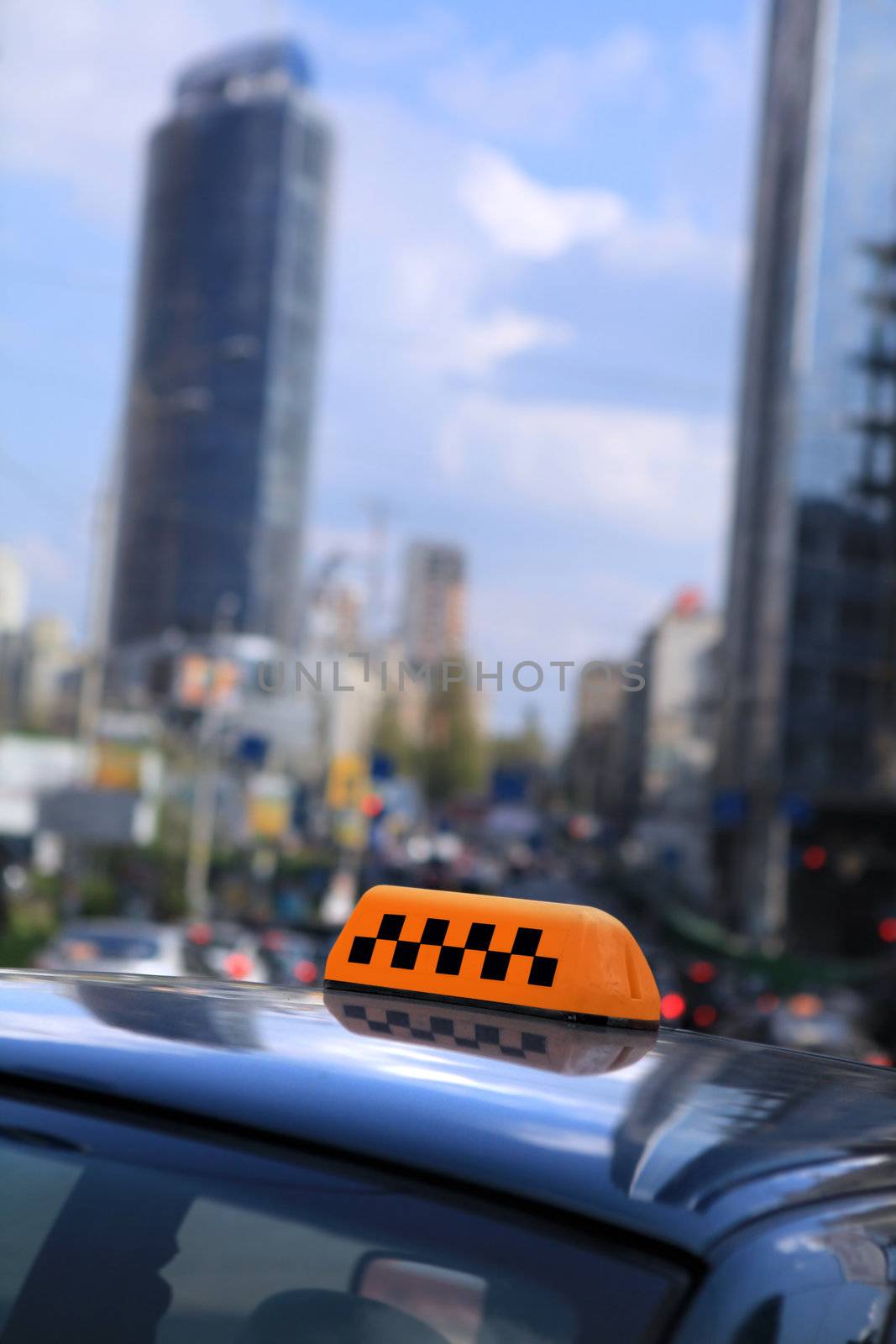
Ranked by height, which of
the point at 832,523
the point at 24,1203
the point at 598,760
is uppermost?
the point at 832,523

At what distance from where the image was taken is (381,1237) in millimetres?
1401

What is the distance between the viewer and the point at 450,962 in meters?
2.12

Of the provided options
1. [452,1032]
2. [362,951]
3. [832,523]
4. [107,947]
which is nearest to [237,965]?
[107,947]

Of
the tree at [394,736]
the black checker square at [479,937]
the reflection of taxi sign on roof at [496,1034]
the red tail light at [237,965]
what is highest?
the black checker square at [479,937]

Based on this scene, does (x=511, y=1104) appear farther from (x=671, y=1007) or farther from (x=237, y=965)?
(x=237, y=965)

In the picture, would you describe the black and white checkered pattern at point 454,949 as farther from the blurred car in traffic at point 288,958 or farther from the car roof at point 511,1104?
the blurred car in traffic at point 288,958

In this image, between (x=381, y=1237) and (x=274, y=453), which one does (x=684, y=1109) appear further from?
(x=274, y=453)

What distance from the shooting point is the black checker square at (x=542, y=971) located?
2.02 meters

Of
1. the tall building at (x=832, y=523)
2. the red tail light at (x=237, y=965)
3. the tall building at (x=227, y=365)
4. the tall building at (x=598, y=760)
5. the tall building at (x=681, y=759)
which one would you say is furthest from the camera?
the tall building at (x=227, y=365)

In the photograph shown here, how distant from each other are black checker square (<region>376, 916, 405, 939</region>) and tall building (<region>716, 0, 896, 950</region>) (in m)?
62.4

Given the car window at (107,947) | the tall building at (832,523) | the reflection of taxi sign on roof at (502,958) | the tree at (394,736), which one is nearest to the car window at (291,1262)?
the reflection of taxi sign on roof at (502,958)

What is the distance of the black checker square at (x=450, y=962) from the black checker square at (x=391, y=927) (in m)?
0.08

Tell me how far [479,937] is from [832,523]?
6876 centimetres

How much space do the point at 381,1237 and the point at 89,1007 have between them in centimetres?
59
